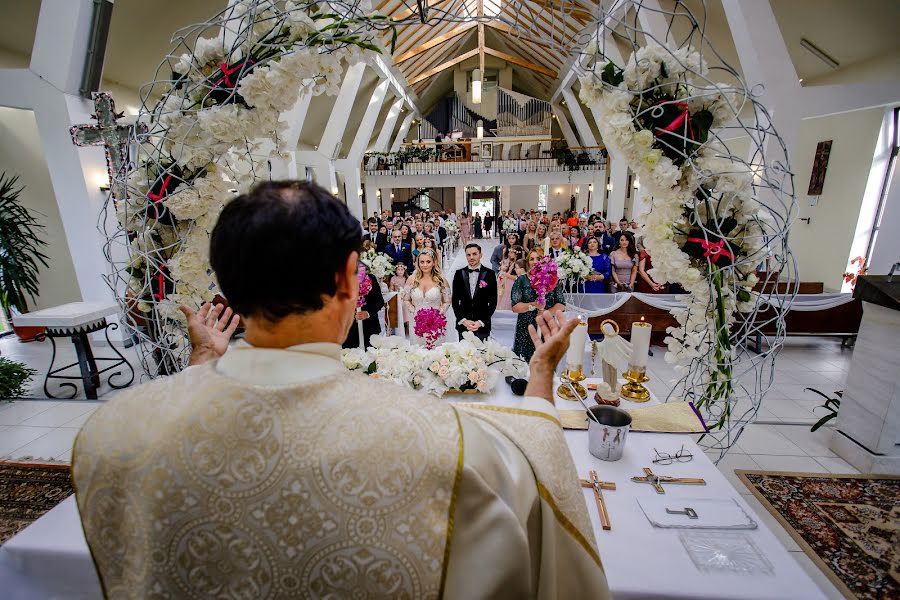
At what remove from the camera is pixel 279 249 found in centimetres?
83

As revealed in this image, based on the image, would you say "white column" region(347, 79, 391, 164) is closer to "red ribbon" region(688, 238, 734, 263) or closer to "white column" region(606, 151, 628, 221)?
"white column" region(606, 151, 628, 221)

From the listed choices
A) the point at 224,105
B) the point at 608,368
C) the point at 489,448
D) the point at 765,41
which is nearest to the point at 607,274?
the point at 765,41

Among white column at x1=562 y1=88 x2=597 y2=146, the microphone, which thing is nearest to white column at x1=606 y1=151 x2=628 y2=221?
white column at x1=562 y1=88 x2=597 y2=146

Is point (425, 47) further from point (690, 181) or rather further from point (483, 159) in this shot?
point (690, 181)

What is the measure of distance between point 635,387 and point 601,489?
41.2 inches

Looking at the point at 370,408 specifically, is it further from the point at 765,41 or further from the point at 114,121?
the point at 765,41

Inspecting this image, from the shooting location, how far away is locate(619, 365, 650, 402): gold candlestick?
2695 millimetres

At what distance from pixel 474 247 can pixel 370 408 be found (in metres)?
4.73

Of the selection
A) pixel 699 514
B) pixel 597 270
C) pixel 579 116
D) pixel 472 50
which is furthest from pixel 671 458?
pixel 472 50

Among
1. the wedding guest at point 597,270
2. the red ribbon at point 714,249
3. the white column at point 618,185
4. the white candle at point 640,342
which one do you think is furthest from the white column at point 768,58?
the white column at point 618,185

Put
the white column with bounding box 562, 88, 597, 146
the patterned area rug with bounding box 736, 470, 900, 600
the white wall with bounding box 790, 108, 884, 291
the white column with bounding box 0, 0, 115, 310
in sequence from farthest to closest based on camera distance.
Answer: the white column with bounding box 562, 88, 597, 146, the white wall with bounding box 790, 108, 884, 291, the white column with bounding box 0, 0, 115, 310, the patterned area rug with bounding box 736, 470, 900, 600

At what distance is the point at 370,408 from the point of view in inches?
33.9

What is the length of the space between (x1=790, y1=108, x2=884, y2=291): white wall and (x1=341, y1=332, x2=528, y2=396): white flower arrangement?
10.1 meters

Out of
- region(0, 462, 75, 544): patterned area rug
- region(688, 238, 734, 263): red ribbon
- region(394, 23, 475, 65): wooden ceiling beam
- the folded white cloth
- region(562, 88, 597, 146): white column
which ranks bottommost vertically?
region(0, 462, 75, 544): patterned area rug
